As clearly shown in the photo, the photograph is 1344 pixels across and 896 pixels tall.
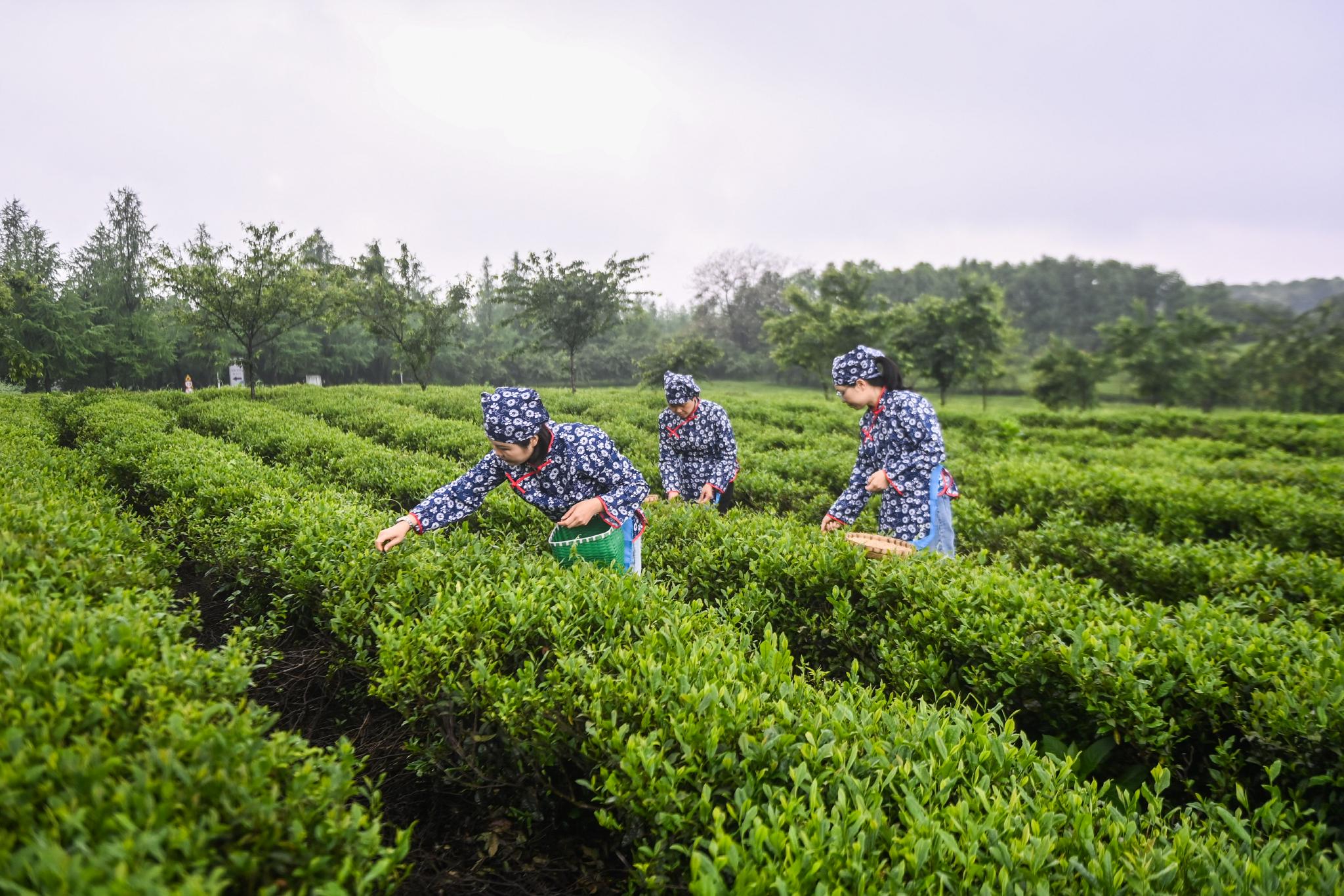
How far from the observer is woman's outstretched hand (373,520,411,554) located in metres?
3.11

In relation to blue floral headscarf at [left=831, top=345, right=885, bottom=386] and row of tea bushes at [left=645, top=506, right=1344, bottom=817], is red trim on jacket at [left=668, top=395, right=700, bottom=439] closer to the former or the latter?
blue floral headscarf at [left=831, top=345, right=885, bottom=386]

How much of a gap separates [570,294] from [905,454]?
20.6 m

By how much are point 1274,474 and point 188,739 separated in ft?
36.8

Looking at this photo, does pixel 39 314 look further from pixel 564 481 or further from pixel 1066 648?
pixel 1066 648

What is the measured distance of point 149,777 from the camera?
1318 mm

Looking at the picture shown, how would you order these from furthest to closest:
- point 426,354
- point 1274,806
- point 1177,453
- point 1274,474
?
point 426,354
point 1177,453
point 1274,474
point 1274,806

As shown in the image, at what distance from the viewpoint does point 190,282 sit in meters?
17.6

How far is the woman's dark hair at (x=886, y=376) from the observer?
14.1ft

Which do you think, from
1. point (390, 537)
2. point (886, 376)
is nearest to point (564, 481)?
point (390, 537)

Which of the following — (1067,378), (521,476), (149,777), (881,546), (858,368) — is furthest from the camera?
(1067,378)

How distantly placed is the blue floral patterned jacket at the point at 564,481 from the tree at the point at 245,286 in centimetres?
1741

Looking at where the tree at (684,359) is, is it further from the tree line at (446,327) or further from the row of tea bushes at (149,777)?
the row of tea bushes at (149,777)

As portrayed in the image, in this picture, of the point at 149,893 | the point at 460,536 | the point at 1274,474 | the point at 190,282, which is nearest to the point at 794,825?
the point at 149,893

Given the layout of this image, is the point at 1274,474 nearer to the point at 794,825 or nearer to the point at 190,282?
the point at 794,825
